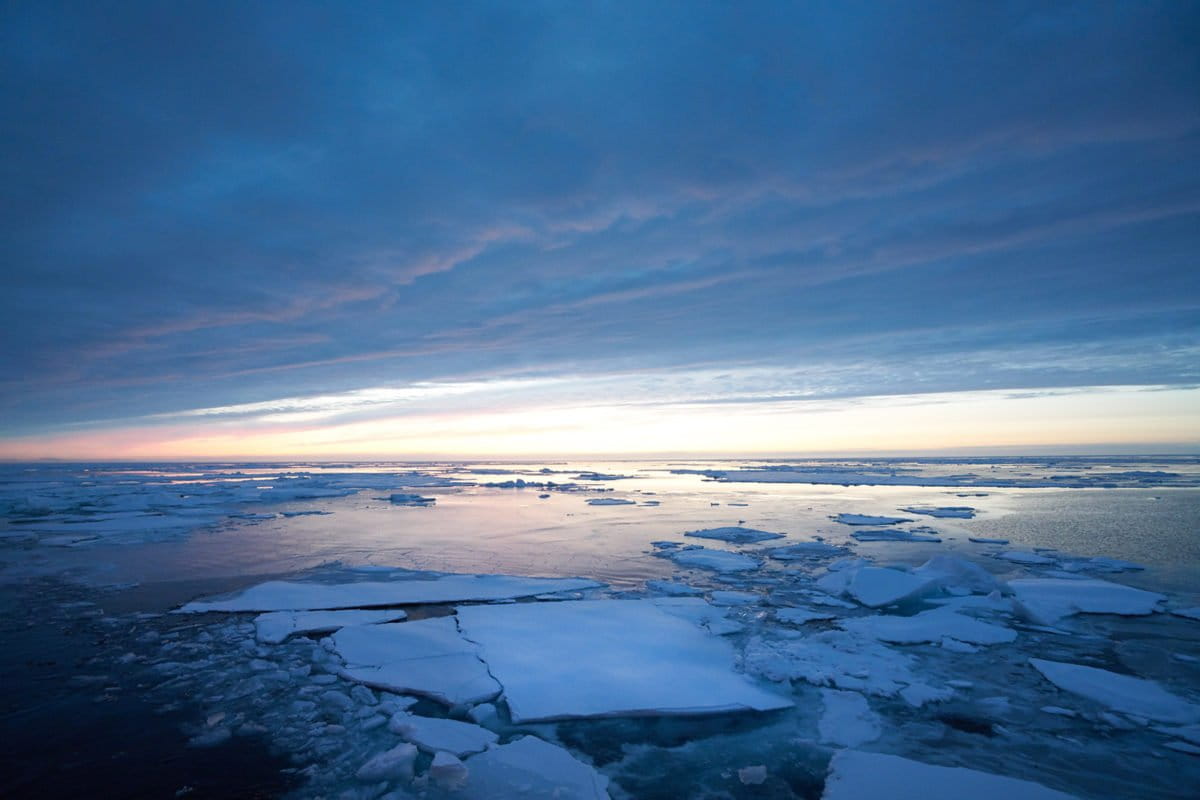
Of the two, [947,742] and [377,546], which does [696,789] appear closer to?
[947,742]

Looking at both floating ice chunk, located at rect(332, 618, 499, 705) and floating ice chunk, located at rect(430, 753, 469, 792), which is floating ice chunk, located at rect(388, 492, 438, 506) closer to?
floating ice chunk, located at rect(332, 618, 499, 705)

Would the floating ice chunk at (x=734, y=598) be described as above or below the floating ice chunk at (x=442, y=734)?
above

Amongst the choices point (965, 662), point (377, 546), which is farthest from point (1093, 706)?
point (377, 546)

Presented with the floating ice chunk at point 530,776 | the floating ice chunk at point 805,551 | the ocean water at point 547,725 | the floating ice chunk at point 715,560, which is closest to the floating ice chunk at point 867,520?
the ocean water at point 547,725

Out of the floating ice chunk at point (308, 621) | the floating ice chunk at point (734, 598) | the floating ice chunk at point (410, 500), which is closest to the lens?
the floating ice chunk at point (308, 621)

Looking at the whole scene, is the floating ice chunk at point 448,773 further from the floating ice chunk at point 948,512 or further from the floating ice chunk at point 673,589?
the floating ice chunk at point 948,512
